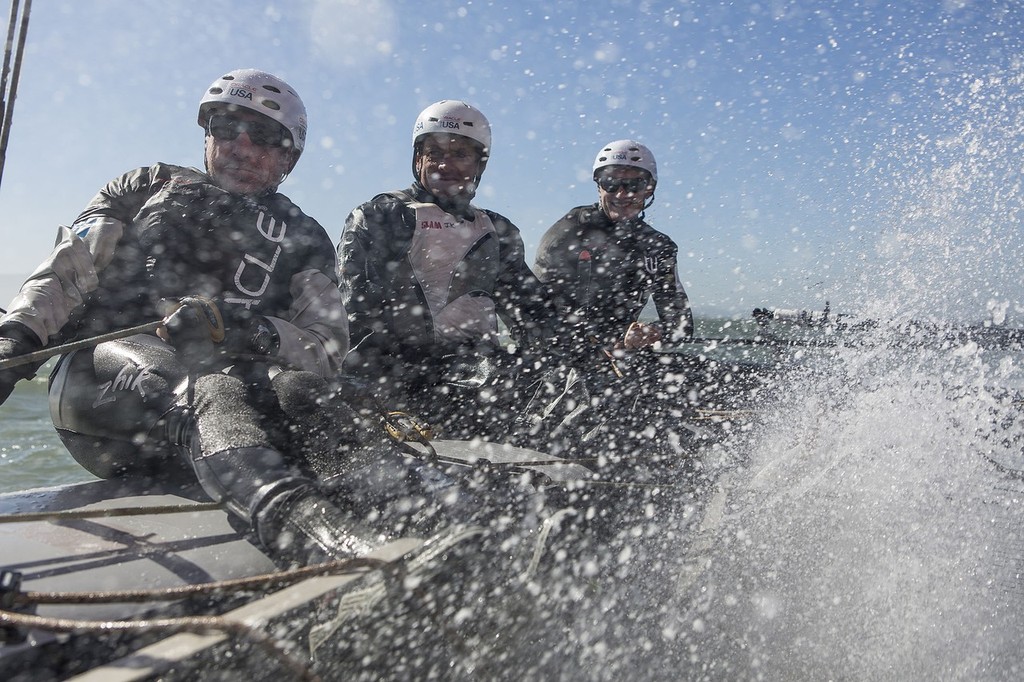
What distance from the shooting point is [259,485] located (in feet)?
7.60

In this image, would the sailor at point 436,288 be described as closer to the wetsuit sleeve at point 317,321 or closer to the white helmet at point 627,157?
the wetsuit sleeve at point 317,321

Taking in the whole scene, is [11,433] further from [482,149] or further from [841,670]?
[841,670]

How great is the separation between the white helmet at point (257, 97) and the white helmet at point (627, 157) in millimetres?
2986

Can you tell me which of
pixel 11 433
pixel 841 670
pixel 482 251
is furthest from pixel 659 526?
pixel 11 433

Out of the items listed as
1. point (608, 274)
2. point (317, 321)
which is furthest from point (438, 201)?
point (608, 274)

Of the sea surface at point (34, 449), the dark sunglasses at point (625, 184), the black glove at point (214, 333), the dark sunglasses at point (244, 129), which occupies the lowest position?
the sea surface at point (34, 449)

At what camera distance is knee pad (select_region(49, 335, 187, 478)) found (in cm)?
285

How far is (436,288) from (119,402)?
2.14 metres

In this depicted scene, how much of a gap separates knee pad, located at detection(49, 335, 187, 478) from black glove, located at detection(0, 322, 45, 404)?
213 millimetres

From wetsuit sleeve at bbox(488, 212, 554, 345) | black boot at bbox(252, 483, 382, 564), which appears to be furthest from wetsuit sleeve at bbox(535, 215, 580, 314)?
black boot at bbox(252, 483, 382, 564)

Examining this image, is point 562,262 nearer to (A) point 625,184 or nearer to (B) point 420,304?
(A) point 625,184

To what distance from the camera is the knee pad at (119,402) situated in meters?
2.85

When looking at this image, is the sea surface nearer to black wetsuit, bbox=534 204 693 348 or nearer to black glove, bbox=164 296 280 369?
black wetsuit, bbox=534 204 693 348

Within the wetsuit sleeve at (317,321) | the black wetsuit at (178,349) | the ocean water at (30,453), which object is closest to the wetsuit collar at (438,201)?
the black wetsuit at (178,349)
